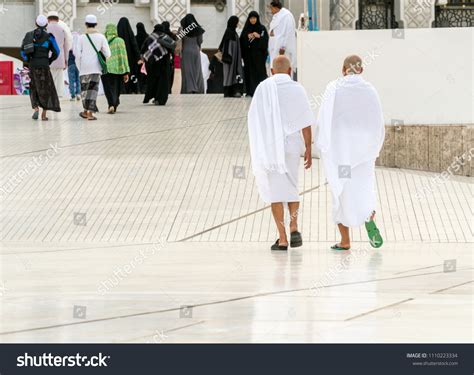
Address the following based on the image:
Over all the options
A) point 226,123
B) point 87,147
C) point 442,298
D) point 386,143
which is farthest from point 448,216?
point 226,123

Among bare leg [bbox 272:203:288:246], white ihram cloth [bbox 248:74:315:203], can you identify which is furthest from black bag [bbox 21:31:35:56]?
bare leg [bbox 272:203:288:246]

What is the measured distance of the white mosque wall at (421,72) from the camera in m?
14.1

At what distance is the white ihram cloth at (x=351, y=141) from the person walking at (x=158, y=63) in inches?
397

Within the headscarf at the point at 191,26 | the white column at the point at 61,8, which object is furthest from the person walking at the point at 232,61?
the white column at the point at 61,8

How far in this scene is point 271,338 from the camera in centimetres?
666

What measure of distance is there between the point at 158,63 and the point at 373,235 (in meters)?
10.7

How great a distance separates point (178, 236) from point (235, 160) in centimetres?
304

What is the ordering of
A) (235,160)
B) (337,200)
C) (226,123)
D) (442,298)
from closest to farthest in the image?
(442,298) → (337,200) → (235,160) → (226,123)

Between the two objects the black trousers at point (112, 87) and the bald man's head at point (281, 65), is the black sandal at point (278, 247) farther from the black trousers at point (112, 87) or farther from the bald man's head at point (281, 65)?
the black trousers at point (112, 87)

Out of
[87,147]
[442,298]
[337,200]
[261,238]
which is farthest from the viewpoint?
[87,147]

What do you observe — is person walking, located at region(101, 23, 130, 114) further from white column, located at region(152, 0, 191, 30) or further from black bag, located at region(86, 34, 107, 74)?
white column, located at region(152, 0, 191, 30)

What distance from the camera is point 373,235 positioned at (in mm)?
10258

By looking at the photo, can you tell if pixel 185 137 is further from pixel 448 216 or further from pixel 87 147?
pixel 448 216

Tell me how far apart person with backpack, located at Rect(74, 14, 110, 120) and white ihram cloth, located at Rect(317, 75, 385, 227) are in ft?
27.0
